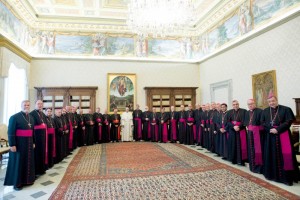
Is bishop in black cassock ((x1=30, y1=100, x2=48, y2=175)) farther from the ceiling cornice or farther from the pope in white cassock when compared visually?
the ceiling cornice

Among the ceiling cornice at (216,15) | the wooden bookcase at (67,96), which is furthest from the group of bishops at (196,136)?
the ceiling cornice at (216,15)

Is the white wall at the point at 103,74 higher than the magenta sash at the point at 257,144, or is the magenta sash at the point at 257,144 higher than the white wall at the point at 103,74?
the white wall at the point at 103,74

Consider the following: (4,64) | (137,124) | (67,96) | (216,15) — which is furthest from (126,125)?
(216,15)

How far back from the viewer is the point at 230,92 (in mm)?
9367

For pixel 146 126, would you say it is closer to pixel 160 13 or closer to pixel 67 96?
pixel 67 96

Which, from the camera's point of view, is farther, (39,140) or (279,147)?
(39,140)

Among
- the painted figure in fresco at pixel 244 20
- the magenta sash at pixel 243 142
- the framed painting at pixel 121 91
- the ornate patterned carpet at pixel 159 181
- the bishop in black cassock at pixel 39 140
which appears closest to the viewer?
the ornate patterned carpet at pixel 159 181

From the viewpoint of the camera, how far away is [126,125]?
10.6 metres

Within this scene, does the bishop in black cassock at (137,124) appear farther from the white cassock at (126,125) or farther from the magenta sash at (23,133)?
the magenta sash at (23,133)

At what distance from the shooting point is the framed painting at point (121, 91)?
11.2 metres

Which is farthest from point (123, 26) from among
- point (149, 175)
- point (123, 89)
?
point (149, 175)

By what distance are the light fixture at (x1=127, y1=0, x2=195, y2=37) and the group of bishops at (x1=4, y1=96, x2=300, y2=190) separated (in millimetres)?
2958

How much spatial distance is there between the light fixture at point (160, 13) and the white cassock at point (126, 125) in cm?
528

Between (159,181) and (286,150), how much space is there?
2.66 m
